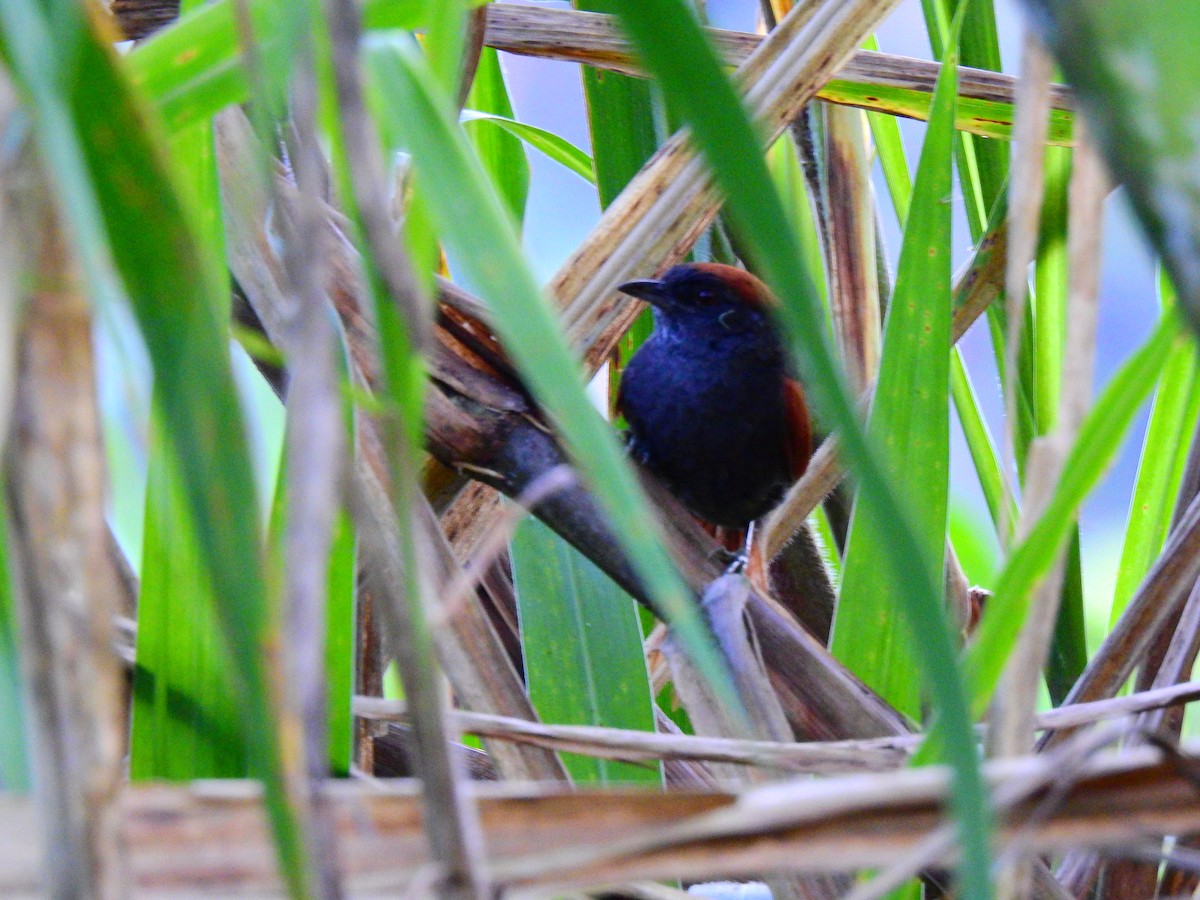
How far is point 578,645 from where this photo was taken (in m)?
1.12

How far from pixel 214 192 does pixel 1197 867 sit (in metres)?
0.69

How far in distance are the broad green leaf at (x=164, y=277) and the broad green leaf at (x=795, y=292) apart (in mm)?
155

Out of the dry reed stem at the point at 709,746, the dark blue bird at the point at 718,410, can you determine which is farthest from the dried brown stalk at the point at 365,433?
the dark blue bird at the point at 718,410

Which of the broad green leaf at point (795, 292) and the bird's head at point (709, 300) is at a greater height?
the broad green leaf at point (795, 292)

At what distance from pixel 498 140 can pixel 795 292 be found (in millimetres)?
1116

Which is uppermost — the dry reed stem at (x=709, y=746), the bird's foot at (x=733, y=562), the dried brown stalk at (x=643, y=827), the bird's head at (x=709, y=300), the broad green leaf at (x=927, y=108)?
the broad green leaf at (x=927, y=108)

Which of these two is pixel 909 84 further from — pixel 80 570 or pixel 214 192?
pixel 80 570

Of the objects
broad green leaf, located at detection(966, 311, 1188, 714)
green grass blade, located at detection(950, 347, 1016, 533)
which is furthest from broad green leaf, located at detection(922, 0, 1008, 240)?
broad green leaf, located at detection(966, 311, 1188, 714)

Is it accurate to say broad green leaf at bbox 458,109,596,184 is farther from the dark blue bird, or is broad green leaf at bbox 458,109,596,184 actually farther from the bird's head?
the dark blue bird

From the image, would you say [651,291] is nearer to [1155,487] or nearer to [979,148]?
[979,148]

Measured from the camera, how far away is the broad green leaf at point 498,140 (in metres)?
1.37

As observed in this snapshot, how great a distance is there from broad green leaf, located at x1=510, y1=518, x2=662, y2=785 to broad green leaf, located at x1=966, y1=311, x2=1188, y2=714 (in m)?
0.59

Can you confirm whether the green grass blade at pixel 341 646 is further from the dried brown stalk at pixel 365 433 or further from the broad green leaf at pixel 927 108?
the broad green leaf at pixel 927 108

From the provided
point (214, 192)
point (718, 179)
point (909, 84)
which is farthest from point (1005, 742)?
point (909, 84)
